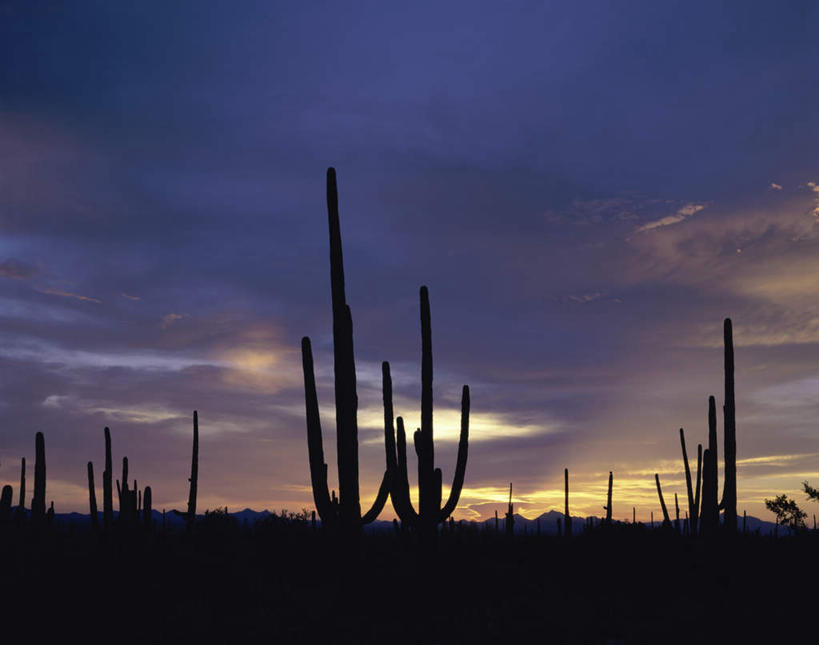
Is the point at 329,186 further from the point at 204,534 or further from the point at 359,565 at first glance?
the point at 204,534

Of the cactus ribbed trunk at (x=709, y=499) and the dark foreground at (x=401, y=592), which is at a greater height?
the cactus ribbed trunk at (x=709, y=499)

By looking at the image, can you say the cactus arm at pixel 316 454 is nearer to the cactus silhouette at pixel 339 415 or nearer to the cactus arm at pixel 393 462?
the cactus silhouette at pixel 339 415

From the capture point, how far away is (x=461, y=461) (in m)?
20.3

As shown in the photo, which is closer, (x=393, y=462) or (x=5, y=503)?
(x=393, y=462)

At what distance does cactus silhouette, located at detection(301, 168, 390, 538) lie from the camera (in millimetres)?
15281

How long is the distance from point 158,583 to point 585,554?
1077 cm

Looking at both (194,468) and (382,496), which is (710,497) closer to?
(382,496)

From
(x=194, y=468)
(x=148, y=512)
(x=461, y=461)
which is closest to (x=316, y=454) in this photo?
(x=461, y=461)

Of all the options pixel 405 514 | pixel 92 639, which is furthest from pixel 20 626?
pixel 405 514

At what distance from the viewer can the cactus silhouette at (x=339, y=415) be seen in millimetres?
15281

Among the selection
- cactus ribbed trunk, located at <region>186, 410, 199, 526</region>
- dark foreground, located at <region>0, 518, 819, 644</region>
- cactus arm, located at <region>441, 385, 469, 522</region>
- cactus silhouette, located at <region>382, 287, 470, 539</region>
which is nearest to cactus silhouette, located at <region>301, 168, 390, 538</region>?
dark foreground, located at <region>0, 518, 819, 644</region>

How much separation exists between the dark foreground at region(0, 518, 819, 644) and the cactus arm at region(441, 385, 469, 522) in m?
1.16

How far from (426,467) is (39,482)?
51.6 ft

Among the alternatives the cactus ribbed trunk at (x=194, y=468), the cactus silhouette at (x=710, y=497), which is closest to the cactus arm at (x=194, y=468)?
the cactus ribbed trunk at (x=194, y=468)
